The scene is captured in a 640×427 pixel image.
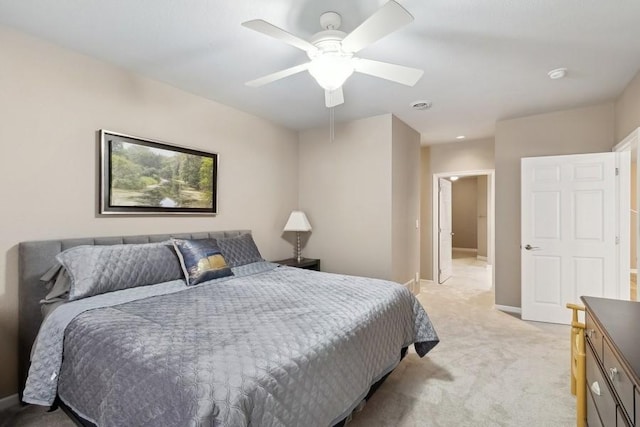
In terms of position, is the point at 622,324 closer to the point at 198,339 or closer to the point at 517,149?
the point at 198,339

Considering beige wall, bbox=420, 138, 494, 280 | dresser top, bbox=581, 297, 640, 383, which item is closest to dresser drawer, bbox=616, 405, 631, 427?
dresser top, bbox=581, 297, 640, 383

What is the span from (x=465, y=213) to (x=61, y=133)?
10.2 m

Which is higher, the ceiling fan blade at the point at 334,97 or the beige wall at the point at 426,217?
the ceiling fan blade at the point at 334,97

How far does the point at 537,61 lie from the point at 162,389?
322 centimetres

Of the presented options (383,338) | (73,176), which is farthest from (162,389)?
(73,176)

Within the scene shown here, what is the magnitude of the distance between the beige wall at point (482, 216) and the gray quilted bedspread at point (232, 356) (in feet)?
24.3

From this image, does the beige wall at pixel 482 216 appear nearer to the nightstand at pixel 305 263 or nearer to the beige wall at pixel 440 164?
the beige wall at pixel 440 164

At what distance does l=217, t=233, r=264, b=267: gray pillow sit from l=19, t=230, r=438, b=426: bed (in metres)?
0.27

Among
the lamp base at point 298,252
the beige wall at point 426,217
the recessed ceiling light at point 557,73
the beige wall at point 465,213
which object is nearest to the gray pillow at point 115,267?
the lamp base at point 298,252

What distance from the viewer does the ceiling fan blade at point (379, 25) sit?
1375mm

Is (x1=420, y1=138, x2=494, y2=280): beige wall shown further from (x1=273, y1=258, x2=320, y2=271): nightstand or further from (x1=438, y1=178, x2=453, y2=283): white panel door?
(x1=273, y1=258, x2=320, y2=271): nightstand

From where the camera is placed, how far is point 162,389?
1.12 m

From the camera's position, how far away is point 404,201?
4180 millimetres

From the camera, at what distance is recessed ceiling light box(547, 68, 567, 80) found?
262 cm
